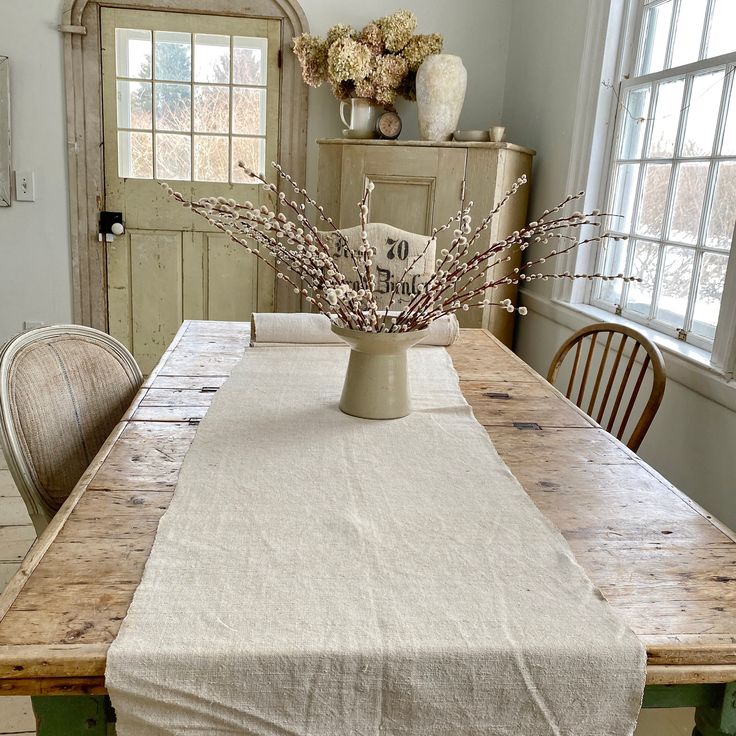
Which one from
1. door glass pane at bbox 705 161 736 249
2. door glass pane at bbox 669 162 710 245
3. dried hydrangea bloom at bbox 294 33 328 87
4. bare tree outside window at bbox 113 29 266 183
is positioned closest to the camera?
door glass pane at bbox 705 161 736 249

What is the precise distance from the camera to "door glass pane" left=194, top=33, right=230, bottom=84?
372cm

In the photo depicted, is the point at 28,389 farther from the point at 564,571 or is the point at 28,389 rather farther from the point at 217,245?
the point at 217,245

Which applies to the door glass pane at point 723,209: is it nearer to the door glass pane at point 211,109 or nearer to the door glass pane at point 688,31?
the door glass pane at point 688,31

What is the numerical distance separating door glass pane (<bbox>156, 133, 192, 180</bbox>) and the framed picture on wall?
0.72 metres

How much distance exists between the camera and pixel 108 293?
3.93m

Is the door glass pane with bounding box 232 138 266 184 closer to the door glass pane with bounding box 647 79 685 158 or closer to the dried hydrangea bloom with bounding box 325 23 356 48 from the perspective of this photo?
the dried hydrangea bloom with bounding box 325 23 356 48

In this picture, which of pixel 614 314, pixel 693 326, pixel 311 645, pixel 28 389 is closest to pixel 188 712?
pixel 311 645

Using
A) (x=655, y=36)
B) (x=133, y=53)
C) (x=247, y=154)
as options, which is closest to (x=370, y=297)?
(x=655, y=36)

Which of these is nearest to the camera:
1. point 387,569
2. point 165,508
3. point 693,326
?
point 387,569

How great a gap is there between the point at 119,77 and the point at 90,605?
3.52 metres

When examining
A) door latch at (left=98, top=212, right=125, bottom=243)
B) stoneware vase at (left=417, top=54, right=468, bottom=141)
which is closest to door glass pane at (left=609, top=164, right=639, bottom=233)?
stoneware vase at (left=417, top=54, right=468, bottom=141)

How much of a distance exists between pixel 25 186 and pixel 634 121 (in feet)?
9.55

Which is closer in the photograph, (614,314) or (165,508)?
(165,508)

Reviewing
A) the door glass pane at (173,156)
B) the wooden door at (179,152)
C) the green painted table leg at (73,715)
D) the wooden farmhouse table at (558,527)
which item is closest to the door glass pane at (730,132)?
the wooden farmhouse table at (558,527)
